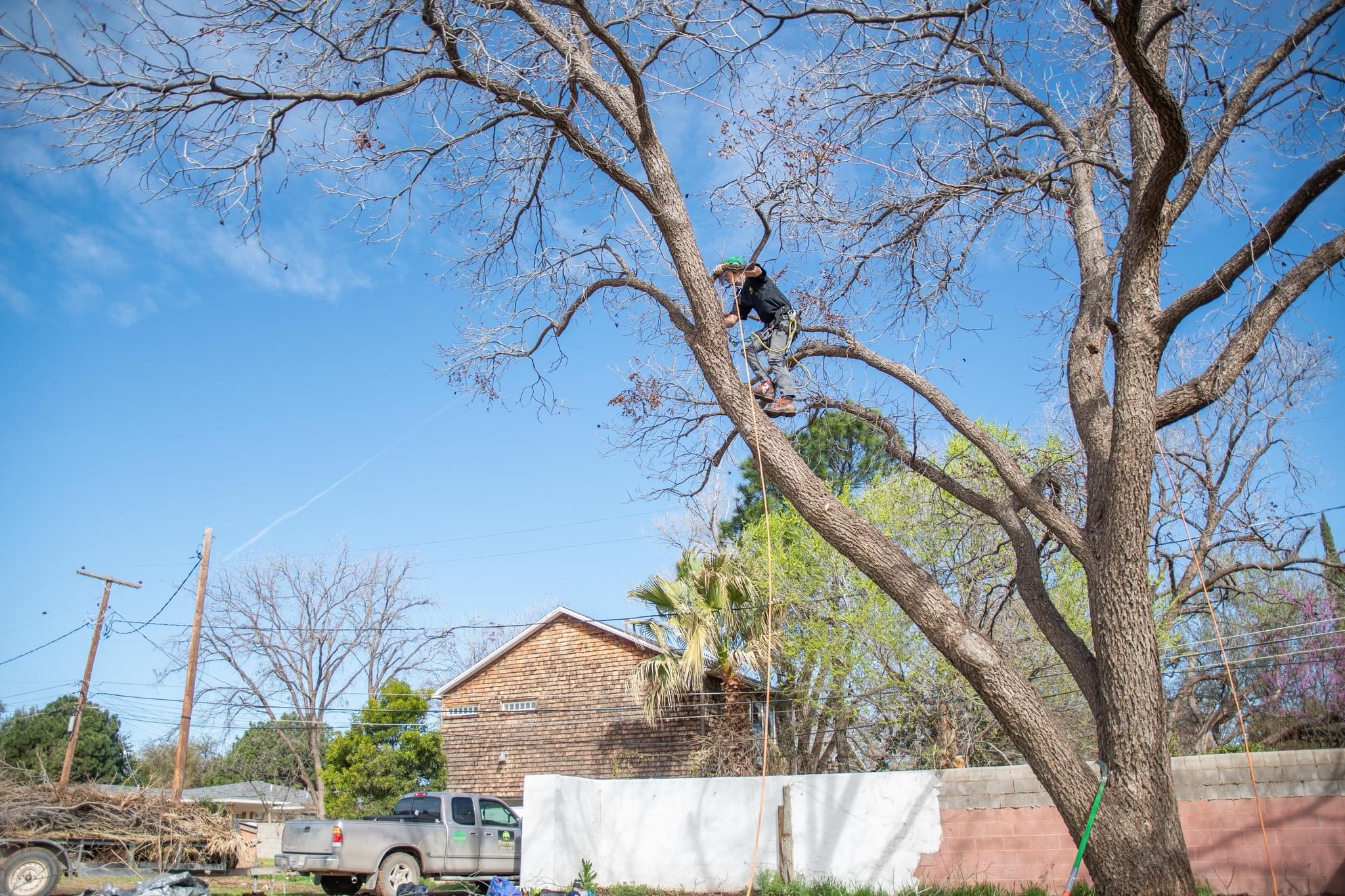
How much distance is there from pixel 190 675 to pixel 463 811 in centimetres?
1025

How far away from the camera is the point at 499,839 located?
13406 mm

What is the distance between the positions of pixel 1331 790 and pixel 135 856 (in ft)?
42.8

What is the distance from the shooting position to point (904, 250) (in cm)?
871

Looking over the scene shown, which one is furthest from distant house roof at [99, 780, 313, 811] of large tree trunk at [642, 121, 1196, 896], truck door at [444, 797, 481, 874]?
large tree trunk at [642, 121, 1196, 896]

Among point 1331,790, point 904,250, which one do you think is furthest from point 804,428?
point 1331,790

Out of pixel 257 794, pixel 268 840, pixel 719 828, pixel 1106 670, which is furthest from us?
pixel 257 794

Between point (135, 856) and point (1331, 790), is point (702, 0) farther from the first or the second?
point (135, 856)

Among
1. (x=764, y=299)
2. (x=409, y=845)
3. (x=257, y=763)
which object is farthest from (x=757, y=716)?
(x=257, y=763)

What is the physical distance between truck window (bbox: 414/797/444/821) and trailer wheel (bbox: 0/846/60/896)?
432cm

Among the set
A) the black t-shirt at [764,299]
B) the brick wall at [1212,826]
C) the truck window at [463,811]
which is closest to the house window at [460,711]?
the truck window at [463,811]

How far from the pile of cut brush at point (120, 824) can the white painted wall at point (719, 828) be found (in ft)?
13.7

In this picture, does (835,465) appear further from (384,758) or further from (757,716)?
(384,758)

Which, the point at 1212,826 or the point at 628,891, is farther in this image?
the point at 628,891

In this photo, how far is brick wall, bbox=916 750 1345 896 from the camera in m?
8.05
